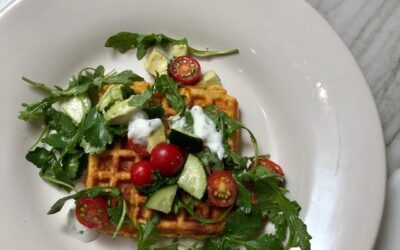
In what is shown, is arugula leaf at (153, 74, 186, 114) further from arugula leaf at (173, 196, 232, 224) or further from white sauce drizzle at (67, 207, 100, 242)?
white sauce drizzle at (67, 207, 100, 242)

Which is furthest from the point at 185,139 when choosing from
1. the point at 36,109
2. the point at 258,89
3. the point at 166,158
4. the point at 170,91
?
the point at 36,109

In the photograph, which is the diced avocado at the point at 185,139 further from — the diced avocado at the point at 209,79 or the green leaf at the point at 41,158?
the green leaf at the point at 41,158

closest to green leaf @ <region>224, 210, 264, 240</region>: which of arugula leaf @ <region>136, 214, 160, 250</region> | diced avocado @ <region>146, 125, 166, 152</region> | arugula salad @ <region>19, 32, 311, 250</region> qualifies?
arugula salad @ <region>19, 32, 311, 250</region>

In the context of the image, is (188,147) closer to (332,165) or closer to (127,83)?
(127,83)

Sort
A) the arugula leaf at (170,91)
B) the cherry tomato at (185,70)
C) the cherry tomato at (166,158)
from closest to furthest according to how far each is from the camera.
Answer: the cherry tomato at (166,158) < the arugula leaf at (170,91) < the cherry tomato at (185,70)

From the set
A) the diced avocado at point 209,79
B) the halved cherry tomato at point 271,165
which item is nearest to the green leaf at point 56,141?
the diced avocado at point 209,79

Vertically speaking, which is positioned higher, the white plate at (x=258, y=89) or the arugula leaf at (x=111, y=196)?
the white plate at (x=258, y=89)
